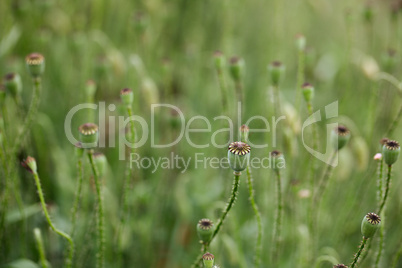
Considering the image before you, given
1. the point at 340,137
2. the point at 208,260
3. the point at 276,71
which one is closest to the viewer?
the point at 208,260

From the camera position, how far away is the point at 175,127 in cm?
125

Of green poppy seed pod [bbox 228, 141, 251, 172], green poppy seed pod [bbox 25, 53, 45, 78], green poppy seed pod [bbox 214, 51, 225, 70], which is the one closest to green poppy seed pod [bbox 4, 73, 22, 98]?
green poppy seed pod [bbox 25, 53, 45, 78]

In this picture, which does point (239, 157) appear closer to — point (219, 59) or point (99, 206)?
point (99, 206)

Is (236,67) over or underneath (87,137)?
over

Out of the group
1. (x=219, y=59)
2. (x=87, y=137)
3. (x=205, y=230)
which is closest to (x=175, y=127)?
(x=219, y=59)

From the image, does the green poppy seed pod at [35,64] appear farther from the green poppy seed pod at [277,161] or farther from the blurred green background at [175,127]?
the green poppy seed pod at [277,161]

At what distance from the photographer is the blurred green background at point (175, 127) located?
126 centimetres

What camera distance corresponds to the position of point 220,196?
134cm

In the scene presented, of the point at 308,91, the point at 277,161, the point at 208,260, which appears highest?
the point at 308,91

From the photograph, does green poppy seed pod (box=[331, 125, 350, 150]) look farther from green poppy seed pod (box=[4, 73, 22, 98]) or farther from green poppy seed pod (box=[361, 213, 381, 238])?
green poppy seed pod (box=[4, 73, 22, 98])

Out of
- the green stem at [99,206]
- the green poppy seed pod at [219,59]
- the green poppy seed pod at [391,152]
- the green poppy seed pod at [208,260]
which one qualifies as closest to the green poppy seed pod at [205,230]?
the green poppy seed pod at [208,260]

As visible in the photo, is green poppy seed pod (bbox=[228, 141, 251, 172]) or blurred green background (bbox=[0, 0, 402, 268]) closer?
green poppy seed pod (bbox=[228, 141, 251, 172])

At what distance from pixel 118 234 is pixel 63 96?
88cm

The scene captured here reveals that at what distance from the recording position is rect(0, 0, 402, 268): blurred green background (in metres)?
1.26
